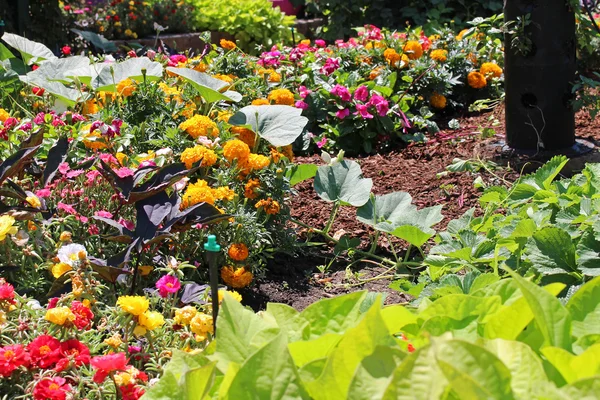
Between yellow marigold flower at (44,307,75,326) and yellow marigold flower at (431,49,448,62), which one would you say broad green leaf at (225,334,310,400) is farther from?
yellow marigold flower at (431,49,448,62)

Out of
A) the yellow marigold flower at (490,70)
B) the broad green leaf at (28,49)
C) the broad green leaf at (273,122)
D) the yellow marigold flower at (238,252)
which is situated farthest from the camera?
the yellow marigold flower at (490,70)

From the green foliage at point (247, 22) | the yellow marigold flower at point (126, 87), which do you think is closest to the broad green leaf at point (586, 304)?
the yellow marigold flower at point (126, 87)

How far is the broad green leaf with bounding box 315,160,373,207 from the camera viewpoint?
3.26m

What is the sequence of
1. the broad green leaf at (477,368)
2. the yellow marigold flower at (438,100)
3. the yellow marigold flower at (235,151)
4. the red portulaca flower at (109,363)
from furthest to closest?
the yellow marigold flower at (438,100) < the yellow marigold flower at (235,151) < the red portulaca flower at (109,363) < the broad green leaf at (477,368)

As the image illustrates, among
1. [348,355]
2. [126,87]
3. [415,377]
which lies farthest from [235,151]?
[415,377]

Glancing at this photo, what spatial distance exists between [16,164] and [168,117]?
3.29ft

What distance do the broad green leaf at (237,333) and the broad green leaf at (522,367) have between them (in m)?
0.32

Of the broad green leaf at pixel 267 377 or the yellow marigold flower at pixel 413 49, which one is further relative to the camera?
the yellow marigold flower at pixel 413 49

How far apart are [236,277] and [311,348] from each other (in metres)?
1.73

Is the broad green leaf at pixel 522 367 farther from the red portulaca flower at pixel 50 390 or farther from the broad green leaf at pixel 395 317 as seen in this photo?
the red portulaca flower at pixel 50 390

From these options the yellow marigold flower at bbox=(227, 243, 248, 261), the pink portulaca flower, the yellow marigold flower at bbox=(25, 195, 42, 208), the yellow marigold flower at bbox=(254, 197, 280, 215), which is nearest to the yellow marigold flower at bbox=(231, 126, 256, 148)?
the yellow marigold flower at bbox=(254, 197, 280, 215)

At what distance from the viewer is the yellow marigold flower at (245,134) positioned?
11.0 feet

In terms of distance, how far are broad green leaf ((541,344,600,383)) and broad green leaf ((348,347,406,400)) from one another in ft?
0.62

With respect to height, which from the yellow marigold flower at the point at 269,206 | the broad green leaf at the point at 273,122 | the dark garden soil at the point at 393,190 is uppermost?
the broad green leaf at the point at 273,122
